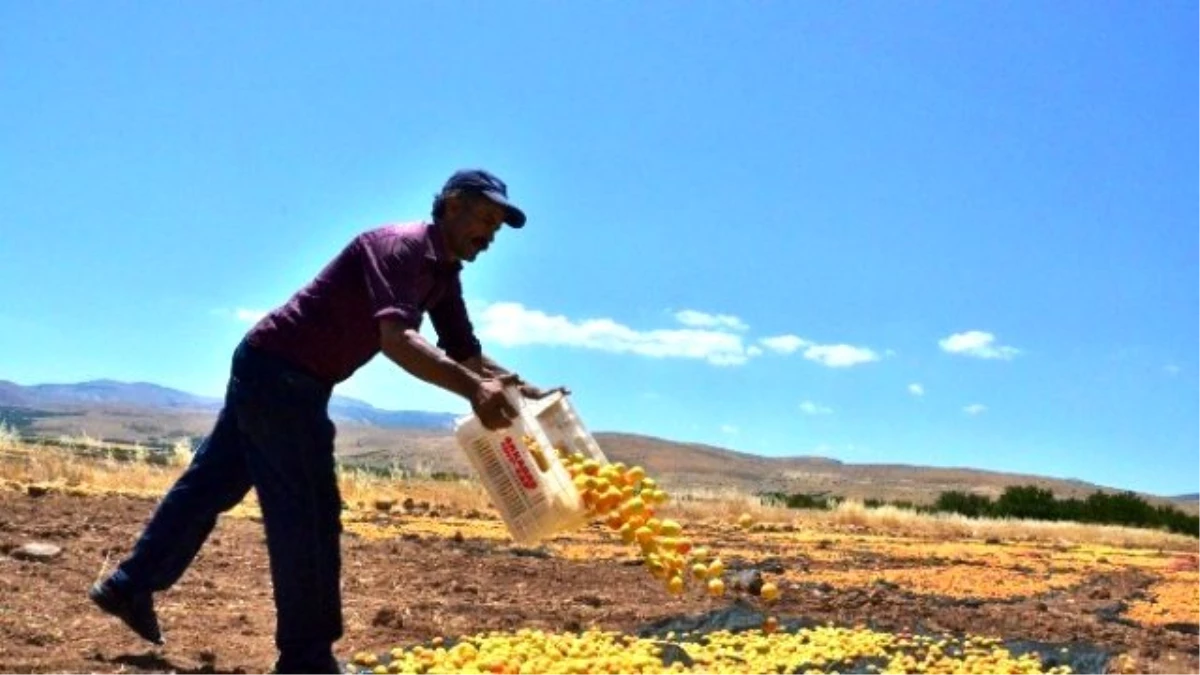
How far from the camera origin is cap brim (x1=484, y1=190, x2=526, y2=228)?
4535 mm

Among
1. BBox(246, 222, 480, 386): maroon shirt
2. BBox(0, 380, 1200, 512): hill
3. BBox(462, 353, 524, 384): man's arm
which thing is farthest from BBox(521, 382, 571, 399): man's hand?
BBox(0, 380, 1200, 512): hill

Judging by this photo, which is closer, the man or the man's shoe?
the man

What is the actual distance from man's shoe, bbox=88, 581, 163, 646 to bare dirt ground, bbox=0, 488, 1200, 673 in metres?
0.12

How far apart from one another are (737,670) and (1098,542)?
20604 millimetres

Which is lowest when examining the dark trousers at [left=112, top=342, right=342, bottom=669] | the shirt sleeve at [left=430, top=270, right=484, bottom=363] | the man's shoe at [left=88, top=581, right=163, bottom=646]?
the man's shoe at [left=88, top=581, right=163, bottom=646]

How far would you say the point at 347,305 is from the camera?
460cm

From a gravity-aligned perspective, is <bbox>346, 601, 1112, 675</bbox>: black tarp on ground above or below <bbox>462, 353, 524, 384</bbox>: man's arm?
below

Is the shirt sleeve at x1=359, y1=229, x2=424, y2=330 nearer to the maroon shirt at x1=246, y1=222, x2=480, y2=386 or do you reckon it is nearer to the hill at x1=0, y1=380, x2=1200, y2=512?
the maroon shirt at x1=246, y1=222, x2=480, y2=386

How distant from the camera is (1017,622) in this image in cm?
728

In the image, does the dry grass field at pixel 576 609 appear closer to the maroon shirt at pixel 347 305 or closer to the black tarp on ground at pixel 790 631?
the black tarp on ground at pixel 790 631

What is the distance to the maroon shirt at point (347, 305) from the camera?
14.6 feet

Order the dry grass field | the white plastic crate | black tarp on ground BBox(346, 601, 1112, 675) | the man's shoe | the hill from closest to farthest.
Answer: the white plastic crate
the man's shoe
the dry grass field
black tarp on ground BBox(346, 601, 1112, 675)
the hill

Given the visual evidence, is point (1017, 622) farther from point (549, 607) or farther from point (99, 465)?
point (99, 465)

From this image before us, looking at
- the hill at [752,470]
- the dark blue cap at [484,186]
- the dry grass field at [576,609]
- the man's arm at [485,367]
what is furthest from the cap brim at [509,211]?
the hill at [752,470]
